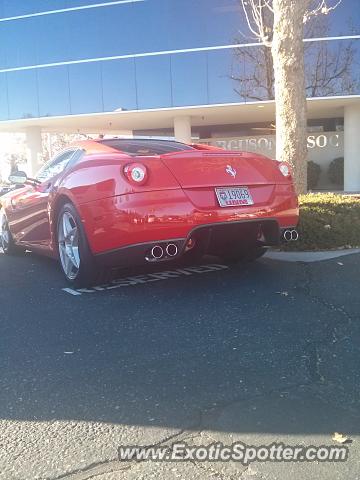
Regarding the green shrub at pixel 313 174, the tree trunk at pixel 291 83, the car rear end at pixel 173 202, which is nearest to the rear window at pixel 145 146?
the car rear end at pixel 173 202

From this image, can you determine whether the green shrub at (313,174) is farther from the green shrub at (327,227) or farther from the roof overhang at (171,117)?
the green shrub at (327,227)

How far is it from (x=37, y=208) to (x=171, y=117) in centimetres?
1560

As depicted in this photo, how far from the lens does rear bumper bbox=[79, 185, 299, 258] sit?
14.4 feet

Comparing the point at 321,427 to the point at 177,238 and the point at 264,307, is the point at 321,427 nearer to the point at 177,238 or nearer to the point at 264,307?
the point at 264,307

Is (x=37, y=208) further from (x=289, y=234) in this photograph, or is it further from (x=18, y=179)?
(x=289, y=234)

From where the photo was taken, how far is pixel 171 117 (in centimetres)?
2094

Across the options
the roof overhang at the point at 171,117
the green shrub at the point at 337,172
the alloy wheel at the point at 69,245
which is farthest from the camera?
the green shrub at the point at 337,172

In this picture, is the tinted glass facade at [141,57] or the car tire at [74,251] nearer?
the car tire at [74,251]

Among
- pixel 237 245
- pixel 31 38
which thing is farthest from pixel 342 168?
pixel 237 245

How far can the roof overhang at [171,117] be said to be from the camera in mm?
18469

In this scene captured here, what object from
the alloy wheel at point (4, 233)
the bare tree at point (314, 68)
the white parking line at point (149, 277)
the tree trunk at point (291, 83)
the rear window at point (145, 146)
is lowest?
the white parking line at point (149, 277)

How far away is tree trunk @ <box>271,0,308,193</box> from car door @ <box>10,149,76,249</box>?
350 cm

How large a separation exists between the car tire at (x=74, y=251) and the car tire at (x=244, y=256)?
5.36 feet

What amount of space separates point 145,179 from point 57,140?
56206mm
